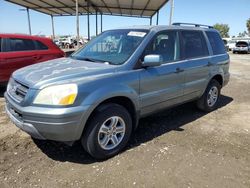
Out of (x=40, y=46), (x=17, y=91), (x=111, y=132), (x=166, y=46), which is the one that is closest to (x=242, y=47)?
(x=40, y=46)

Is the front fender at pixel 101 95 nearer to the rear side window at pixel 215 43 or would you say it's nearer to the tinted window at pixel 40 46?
the rear side window at pixel 215 43

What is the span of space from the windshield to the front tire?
757 mm

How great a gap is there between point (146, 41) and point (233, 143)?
2231 mm

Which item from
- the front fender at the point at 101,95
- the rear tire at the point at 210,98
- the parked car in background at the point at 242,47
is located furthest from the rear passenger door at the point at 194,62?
the parked car in background at the point at 242,47

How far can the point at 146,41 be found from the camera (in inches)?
159

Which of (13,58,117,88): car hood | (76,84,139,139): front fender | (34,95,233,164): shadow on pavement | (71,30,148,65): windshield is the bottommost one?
(34,95,233,164): shadow on pavement

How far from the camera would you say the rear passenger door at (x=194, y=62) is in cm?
486

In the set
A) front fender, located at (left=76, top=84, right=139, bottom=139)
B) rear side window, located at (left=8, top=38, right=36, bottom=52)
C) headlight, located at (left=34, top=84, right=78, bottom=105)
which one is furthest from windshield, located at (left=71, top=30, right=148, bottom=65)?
rear side window, located at (left=8, top=38, right=36, bottom=52)

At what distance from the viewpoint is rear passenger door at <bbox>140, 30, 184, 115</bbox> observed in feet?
13.1

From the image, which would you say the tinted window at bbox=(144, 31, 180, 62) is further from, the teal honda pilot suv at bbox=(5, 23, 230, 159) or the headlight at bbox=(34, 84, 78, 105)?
the headlight at bbox=(34, 84, 78, 105)

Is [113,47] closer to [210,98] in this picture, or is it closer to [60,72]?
[60,72]

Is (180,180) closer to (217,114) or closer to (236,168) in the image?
(236,168)

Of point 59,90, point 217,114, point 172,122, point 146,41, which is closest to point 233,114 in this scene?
point 217,114

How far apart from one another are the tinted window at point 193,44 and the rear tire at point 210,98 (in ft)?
2.63
